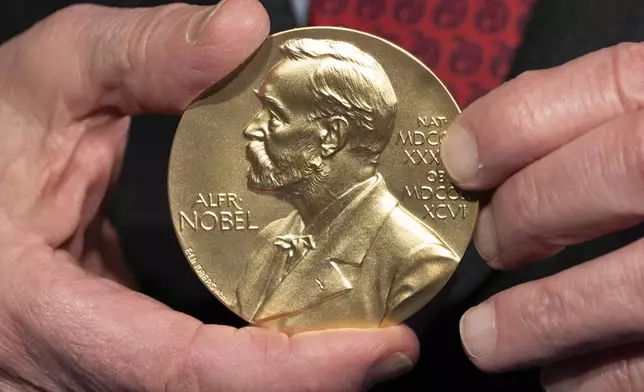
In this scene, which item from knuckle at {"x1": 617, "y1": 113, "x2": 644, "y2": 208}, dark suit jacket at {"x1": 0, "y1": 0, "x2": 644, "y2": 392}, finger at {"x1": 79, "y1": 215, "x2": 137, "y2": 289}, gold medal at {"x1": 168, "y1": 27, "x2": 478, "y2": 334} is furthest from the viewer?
dark suit jacket at {"x1": 0, "y1": 0, "x2": 644, "y2": 392}

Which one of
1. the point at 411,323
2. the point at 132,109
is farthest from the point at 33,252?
the point at 411,323

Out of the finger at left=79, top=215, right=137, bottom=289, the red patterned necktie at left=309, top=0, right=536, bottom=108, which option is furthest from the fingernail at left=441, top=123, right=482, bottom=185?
the finger at left=79, top=215, right=137, bottom=289

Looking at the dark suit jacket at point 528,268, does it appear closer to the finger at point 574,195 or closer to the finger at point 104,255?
the finger at point 104,255

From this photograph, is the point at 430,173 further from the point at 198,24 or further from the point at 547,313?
the point at 198,24

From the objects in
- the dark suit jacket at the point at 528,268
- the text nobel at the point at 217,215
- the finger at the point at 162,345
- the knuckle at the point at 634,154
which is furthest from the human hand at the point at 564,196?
the dark suit jacket at the point at 528,268

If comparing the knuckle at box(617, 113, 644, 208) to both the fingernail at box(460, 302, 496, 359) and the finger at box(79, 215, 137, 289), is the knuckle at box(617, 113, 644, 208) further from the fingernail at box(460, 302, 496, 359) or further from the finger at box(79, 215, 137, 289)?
the finger at box(79, 215, 137, 289)

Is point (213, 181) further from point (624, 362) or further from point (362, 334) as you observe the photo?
point (624, 362)
